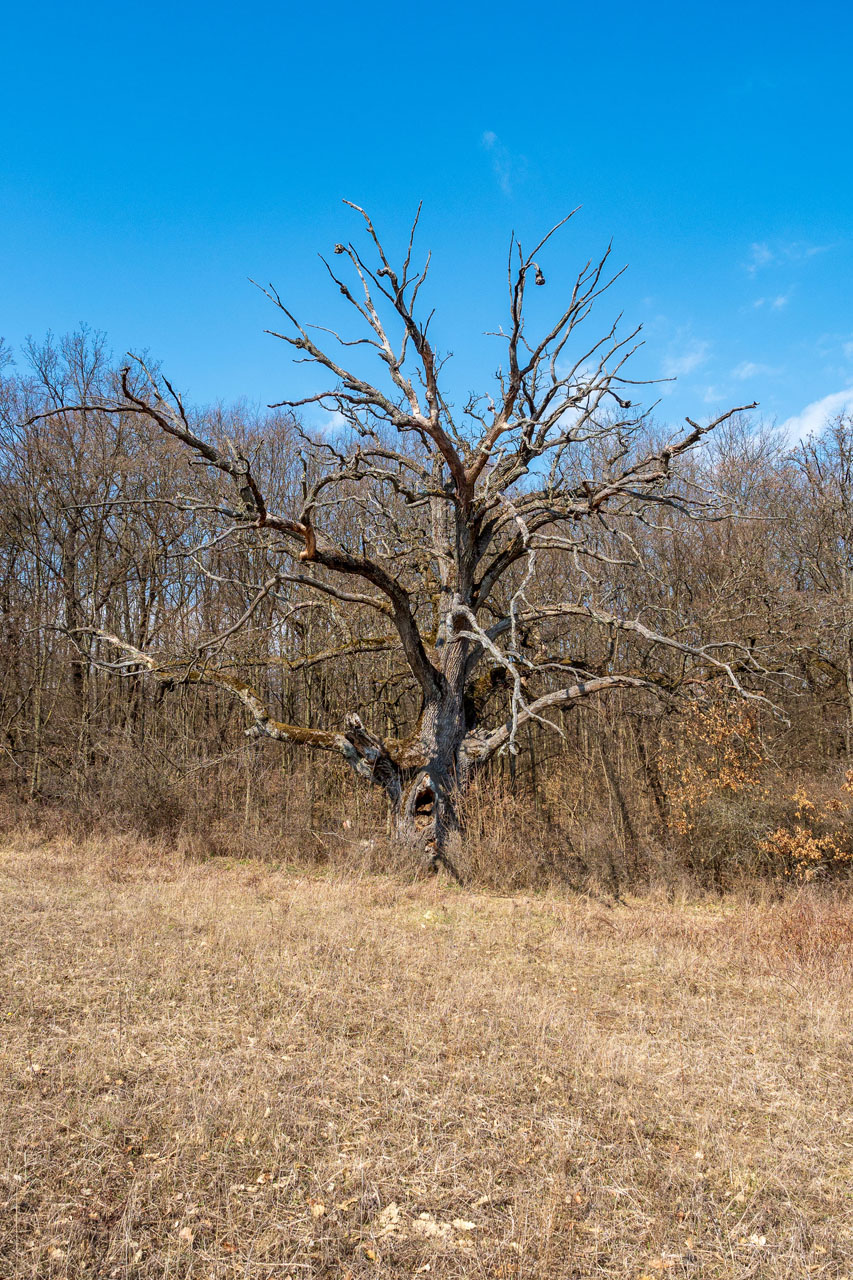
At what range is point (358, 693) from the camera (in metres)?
17.3

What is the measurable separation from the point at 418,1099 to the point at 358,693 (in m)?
12.4

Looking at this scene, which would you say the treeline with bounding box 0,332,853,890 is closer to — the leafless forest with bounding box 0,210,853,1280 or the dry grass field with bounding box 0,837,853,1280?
the leafless forest with bounding box 0,210,853,1280

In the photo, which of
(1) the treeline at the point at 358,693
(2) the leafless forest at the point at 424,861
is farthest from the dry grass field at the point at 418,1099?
(1) the treeline at the point at 358,693

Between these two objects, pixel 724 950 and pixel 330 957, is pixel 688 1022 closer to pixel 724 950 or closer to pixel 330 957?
pixel 724 950

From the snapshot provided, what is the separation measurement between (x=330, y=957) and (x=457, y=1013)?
5.97ft

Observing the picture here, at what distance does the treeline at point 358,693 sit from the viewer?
39.5 feet

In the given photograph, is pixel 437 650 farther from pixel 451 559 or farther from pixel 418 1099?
pixel 418 1099

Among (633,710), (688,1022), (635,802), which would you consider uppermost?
(633,710)

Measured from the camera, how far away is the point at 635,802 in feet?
43.3

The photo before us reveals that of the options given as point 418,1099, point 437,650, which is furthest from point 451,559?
point 418,1099

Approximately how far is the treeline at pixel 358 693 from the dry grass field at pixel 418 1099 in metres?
3.09

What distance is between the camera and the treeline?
474 inches

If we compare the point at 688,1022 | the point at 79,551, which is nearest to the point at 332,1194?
the point at 688,1022

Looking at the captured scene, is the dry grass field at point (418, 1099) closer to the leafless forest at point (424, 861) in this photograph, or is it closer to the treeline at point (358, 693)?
the leafless forest at point (424, 861)
